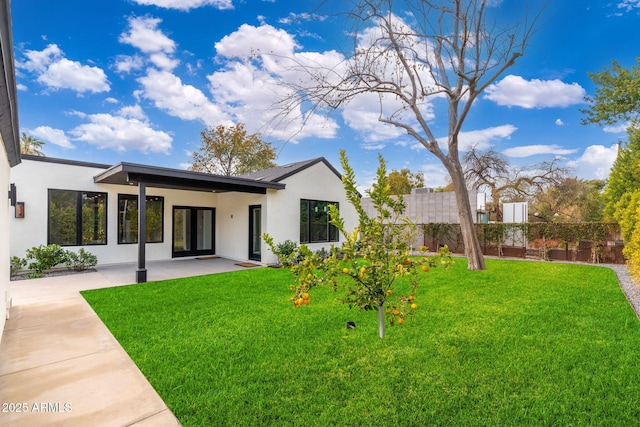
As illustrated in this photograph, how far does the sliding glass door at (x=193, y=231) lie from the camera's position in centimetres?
1155

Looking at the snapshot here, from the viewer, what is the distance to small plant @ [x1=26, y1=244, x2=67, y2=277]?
819cm

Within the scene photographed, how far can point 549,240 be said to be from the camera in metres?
11.4

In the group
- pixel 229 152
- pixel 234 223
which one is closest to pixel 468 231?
pixel 234 223

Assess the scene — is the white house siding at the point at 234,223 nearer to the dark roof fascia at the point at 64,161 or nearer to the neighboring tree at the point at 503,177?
the dark roof fascia at the point at 64,161

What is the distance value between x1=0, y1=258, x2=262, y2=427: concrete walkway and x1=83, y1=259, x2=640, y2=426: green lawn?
0.17 m

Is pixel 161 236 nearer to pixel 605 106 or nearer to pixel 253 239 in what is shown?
pixel 253 239

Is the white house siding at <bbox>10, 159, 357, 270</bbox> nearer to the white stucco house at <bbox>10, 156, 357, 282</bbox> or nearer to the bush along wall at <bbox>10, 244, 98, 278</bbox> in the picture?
the white stucco house at <bbox>10, 156, 357, 282</bbox>

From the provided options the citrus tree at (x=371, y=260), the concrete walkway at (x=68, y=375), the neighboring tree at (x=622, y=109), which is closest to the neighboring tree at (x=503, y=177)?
the neighboring tree at (x=622, y=109)

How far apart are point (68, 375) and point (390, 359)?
10.5ft

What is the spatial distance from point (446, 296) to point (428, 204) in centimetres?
1110

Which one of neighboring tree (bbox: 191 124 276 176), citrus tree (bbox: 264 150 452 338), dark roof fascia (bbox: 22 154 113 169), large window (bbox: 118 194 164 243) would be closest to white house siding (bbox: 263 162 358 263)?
large window (bbox: 118 194 164 243)

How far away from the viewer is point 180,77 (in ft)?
45.3

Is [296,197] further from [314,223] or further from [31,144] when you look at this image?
[31,144]

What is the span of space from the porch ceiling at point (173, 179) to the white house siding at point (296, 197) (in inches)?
23.7
